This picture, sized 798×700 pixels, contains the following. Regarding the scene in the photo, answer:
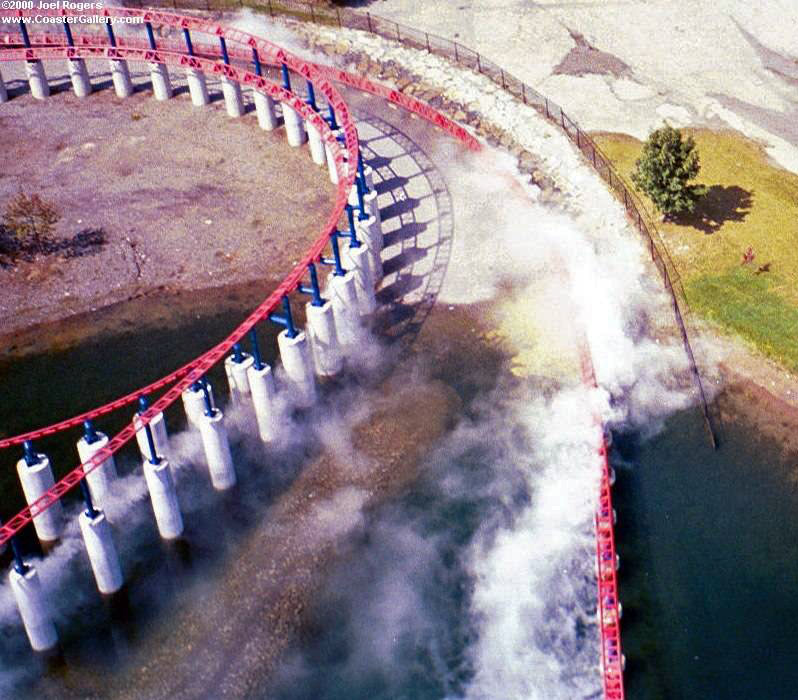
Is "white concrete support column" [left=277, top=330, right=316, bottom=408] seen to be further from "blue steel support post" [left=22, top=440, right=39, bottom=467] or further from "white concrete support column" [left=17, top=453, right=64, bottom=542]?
"blue steel support post" [left=22, top=440, right=39, bottom=467]

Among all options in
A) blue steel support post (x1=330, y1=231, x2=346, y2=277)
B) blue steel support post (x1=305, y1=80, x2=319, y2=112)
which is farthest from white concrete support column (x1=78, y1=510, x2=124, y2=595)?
blue steel support post (x1=305, y1=80, x2=319, y2=112)

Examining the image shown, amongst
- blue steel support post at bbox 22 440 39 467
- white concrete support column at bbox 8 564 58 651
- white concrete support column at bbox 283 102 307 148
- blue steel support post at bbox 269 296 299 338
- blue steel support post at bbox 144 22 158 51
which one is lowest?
white concrete support column at bbox 8 564 58 651

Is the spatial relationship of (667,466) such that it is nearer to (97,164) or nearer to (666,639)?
(666,639)

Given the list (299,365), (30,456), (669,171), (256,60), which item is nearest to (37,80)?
(256,60)

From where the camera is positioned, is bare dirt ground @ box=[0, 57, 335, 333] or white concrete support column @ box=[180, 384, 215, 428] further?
bare dirt ground @ box=[0, 57, 335, 333]

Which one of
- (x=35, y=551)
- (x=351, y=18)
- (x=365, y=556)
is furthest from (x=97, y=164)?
(x=365, y=556)

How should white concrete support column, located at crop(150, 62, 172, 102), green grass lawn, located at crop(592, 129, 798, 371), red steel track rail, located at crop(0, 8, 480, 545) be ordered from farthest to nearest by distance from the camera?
white concrete support column, located at crop(150, 62, 172, 102) → green grass lawn, located at crop(592, 129, 798, 371) → red steel track rail, located at crop(0, 8, 480, 545)
